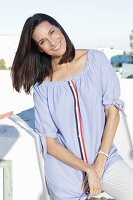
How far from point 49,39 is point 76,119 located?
491mm

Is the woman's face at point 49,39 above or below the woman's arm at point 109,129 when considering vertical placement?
above

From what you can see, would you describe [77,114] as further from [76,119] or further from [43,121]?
[43,121]

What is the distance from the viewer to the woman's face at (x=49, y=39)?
1.65m

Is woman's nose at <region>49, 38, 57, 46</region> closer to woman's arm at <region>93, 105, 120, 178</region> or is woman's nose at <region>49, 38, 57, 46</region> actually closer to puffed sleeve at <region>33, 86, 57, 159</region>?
puffed sleeve at <region>33, 86, 57, 159</region>

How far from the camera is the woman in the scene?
1.65 m

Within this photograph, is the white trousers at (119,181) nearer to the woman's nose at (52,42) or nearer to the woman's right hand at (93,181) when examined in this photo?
the woman's right hand at (93,181)

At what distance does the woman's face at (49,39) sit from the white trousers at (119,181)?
0.75 metres

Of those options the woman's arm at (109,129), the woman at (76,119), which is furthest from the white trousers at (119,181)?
the woman's arm at (109,129)

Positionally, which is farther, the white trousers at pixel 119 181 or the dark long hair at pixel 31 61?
the dark long hair at pixel 31 61

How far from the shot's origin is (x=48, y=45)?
1.69 meters

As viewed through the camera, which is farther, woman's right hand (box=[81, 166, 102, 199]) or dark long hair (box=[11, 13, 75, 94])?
dark long hair (box=[11, 13, 75, 94])

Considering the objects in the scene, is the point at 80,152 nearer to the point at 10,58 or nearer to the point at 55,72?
the point at 55,72

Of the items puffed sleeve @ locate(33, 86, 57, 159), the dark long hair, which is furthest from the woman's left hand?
the dark long hair

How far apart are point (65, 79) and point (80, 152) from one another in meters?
0.44
